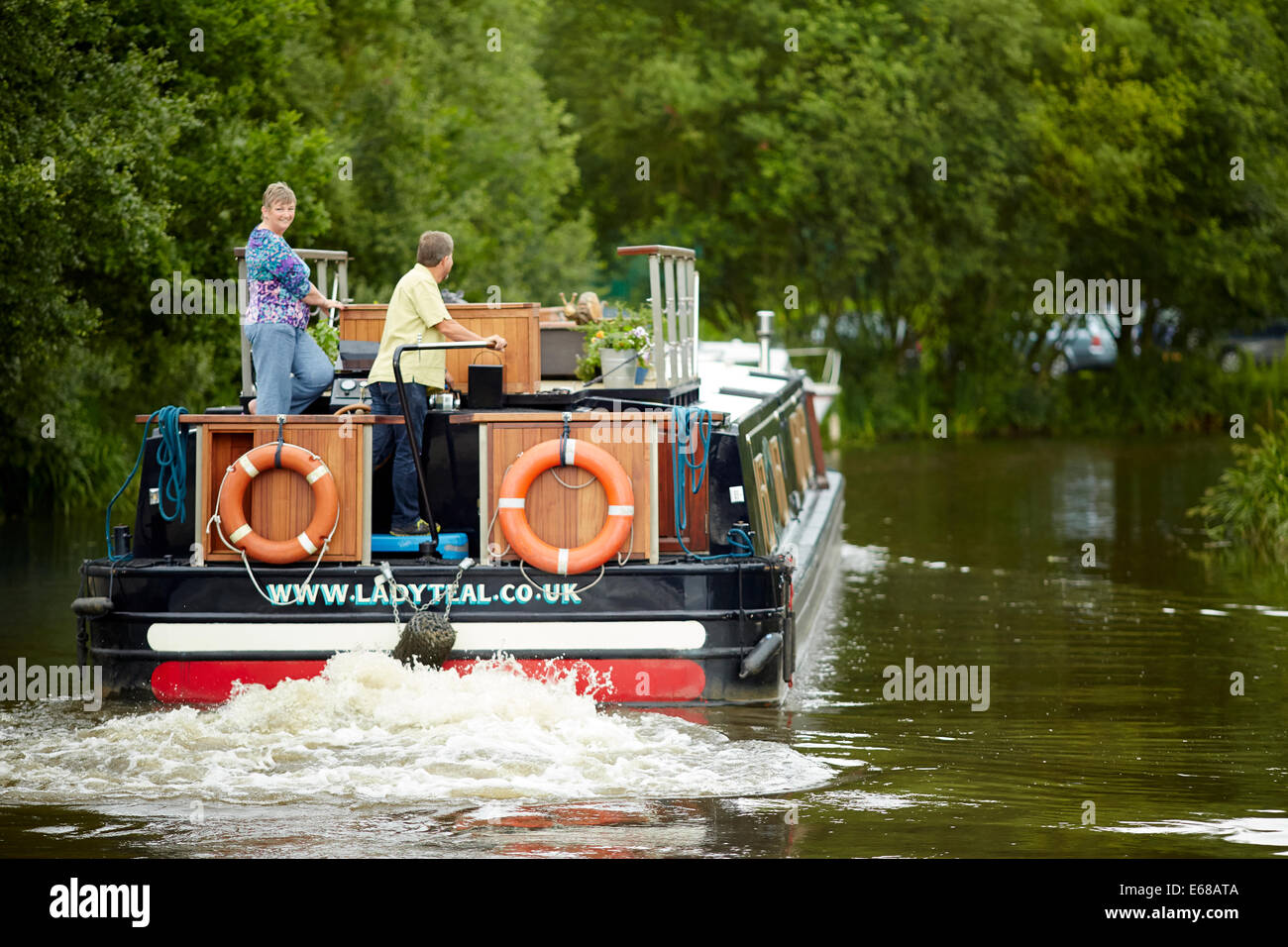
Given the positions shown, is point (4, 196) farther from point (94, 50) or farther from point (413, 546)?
point (413, 546)

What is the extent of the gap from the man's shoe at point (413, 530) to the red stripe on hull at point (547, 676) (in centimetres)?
80

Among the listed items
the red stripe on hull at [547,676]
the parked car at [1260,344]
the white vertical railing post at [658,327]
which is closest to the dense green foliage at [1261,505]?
the white vertical railing post at [658,327]

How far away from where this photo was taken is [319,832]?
7000mm

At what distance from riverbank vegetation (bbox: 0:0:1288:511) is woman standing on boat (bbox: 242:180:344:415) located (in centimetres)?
1453

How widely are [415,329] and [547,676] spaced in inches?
76.6

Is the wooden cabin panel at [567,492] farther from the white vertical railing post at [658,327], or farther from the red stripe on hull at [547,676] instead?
the white vertical railing post at [658,327]

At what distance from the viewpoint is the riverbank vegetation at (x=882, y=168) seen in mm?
28531

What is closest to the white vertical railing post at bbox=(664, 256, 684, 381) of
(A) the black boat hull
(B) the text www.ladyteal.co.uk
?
(A) the black boat hull

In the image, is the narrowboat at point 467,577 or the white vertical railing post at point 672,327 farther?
the white vertical railing post at point 672,327

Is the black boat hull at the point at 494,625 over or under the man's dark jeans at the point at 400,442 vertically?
under

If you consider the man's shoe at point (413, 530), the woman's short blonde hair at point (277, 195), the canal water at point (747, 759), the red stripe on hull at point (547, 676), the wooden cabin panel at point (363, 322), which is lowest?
the canal water at point (747, 759)

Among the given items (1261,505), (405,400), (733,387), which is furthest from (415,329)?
(1261,505)

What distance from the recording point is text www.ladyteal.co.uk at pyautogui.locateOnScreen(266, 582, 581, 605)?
363 inches

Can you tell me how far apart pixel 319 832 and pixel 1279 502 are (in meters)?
11.7
